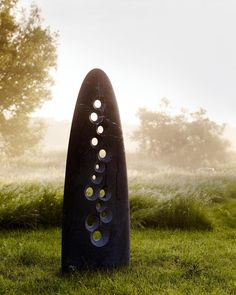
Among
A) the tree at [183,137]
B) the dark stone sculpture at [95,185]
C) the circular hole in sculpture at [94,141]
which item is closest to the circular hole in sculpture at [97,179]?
the dark stone sculpture at [95,185]

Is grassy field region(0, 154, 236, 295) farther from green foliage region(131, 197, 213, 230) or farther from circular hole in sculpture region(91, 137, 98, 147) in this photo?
circular hole in sculpture region(91, 137, 98, 147)

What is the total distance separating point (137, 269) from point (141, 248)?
120 cm

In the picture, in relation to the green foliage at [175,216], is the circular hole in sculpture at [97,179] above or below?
above

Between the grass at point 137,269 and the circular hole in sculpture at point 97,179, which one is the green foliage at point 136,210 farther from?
the circular hole in sculpture at point 97,179

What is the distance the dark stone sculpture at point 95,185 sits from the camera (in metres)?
5.25

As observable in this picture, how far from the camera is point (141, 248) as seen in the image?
674cm

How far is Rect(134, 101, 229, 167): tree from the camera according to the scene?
37.8 metres

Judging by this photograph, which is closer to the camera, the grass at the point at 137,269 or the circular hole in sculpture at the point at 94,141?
the grass at the point at 137,269

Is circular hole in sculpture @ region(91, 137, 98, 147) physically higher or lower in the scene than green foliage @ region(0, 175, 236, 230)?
higher

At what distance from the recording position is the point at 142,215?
894 centimetres

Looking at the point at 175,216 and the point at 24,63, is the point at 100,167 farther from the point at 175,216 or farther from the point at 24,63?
the point at 24,63

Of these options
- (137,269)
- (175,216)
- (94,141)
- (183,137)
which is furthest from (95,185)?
(183,137)

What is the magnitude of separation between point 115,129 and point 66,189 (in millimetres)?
933

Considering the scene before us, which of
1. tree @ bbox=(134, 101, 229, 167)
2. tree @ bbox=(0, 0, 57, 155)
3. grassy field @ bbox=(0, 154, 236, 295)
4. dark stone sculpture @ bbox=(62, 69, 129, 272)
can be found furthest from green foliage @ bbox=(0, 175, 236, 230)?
tree @ bbox=(134, 101, 229, 167)
